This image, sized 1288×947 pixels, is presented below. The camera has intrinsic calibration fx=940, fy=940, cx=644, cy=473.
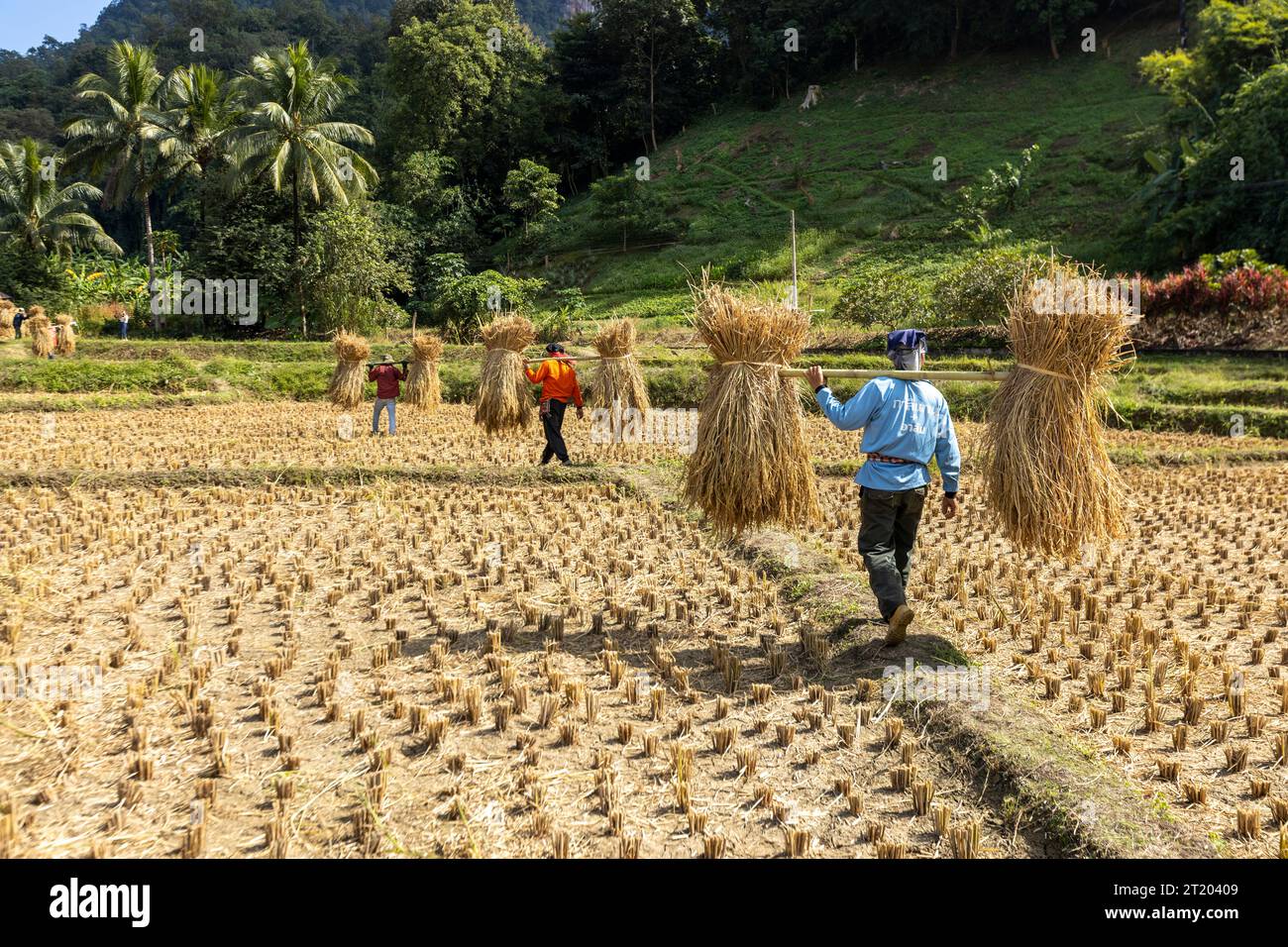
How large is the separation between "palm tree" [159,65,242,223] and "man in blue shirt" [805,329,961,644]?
80.3ft

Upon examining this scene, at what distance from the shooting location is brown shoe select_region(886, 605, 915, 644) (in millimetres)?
4281

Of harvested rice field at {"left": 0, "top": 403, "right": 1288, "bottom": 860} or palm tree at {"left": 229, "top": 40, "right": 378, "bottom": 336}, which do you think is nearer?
harvested rice field at {"left": 0, "top": 403, "right": 1288, "bottom": 860}

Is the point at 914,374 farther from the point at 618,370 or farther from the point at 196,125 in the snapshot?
the point at 196,125

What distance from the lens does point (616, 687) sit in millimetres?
4246

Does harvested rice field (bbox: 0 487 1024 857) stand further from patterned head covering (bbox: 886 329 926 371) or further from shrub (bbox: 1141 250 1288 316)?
shrub (bbox: 1141 250 1288 316)

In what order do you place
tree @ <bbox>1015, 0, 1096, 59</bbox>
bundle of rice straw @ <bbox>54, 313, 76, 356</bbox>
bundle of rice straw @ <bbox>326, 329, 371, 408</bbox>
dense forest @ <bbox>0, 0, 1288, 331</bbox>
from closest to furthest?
bundle of rice straw @ <bbox>326, 329, 371, 408</bbox> < bundle of rice straw @ <bbox>54, 313, 76, 356</bbox> < dense forest @ <bbox>0, 0, 1288, 331</bbox> < tree @ <bbox>1015, 0, 1096, 59</bbox>

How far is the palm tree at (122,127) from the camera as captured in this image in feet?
80.5

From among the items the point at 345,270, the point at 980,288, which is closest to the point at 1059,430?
the point at 980,288

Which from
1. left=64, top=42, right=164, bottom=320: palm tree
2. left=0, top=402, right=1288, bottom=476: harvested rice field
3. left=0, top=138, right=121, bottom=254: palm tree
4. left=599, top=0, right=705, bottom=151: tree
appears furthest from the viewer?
left=599, top=0, right=705, bottom=151: tree

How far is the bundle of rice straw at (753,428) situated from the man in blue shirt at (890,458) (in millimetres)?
399

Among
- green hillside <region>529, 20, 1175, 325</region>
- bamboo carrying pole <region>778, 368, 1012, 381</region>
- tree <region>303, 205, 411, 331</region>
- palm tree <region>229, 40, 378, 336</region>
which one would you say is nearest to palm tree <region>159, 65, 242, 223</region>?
palm tree <region>229, 40, 378, 336</region>

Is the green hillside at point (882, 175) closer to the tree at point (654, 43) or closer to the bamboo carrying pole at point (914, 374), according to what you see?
the tree at point (654, 43)

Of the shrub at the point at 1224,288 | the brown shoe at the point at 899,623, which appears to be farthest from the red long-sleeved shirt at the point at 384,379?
the shrub at the point at 1224,288

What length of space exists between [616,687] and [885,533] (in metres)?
1.51
